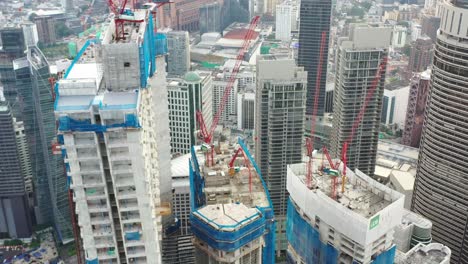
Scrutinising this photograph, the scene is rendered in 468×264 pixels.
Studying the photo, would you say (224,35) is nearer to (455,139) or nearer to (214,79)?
(214,79)

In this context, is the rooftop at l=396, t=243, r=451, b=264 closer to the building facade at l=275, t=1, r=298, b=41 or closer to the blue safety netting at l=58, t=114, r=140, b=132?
the blue safety netting at l=58, t=114, r=140, b=132

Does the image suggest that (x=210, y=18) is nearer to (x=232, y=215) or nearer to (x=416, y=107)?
(x=416, y=107)

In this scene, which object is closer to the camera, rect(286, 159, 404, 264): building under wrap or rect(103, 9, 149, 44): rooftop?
rect(103, 9, 149, 44): rooftop

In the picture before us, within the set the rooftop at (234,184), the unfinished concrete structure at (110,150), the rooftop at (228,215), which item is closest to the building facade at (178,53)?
the rooftop at (234,184)

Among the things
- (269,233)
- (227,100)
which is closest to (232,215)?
(269,233)

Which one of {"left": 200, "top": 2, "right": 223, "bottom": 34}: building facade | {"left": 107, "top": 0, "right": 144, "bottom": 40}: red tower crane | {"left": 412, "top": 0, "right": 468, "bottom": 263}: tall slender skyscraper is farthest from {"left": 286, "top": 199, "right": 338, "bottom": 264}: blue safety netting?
{"left": 200, "top": 2, "right": 223, "bottom": 34}: building facade

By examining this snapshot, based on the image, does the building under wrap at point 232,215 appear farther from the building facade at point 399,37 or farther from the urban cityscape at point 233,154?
the building facade at point 399,37

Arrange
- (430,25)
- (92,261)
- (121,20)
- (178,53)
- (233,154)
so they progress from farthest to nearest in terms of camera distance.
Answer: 1. (430,25)
2. (178,53)
3. (233,154)
4. (121,20)
5. (92,261)
